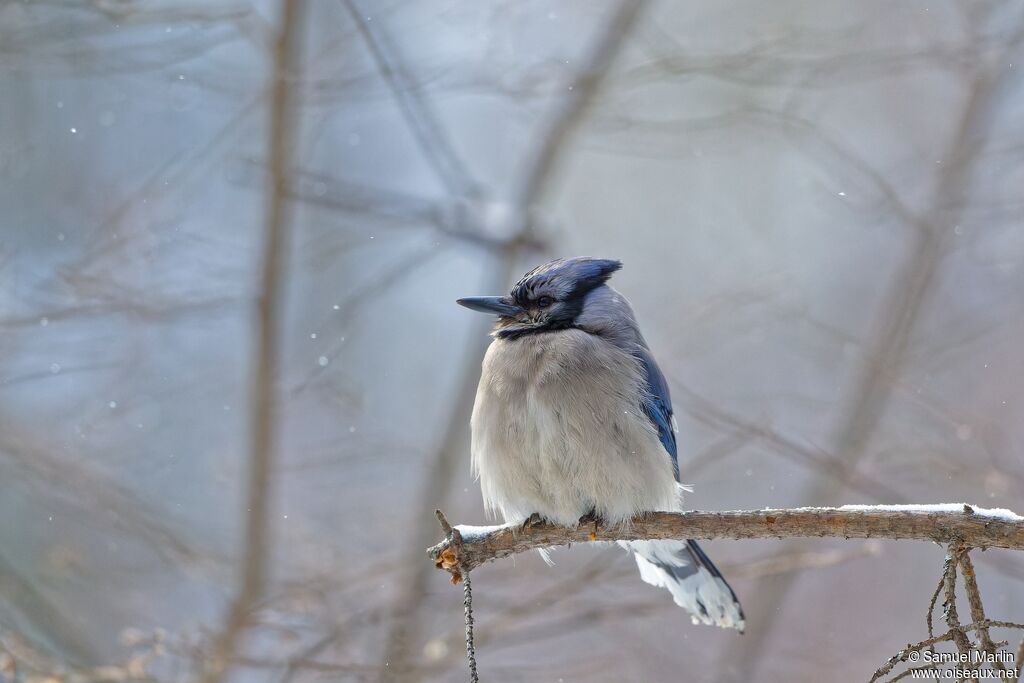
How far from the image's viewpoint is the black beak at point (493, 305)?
11.3ft

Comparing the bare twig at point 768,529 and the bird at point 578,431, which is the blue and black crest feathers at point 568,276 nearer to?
the bird at point 578,431

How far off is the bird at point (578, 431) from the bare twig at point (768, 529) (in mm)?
158

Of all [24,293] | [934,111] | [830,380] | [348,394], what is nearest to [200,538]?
[348,394]

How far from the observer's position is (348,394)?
Result: 15.9ft

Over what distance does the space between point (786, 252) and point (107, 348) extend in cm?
422

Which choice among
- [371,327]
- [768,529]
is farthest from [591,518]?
[371,327]

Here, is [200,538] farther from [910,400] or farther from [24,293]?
[910,400]

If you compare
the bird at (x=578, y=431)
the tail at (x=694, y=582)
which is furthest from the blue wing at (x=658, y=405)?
the tail at (x=694, y=582)

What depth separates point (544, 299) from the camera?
3.45m

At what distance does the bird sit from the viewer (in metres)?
2.98

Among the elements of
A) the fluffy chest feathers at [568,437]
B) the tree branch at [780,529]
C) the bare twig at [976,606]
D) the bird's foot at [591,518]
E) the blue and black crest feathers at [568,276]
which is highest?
the blue and black crest feathers at [568,276]

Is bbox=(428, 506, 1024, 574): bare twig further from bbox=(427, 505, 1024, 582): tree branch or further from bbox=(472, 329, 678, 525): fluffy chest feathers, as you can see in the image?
bbox=(472, 329, 678, 525): fluffy chest feathers

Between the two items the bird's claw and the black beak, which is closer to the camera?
the bird's claw

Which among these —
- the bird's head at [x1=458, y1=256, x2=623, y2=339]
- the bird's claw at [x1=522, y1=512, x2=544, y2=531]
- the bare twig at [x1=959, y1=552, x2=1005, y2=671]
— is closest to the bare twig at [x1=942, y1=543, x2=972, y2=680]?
the bare twig at [x1=959, y1=552, x2=1005, y2=671]
